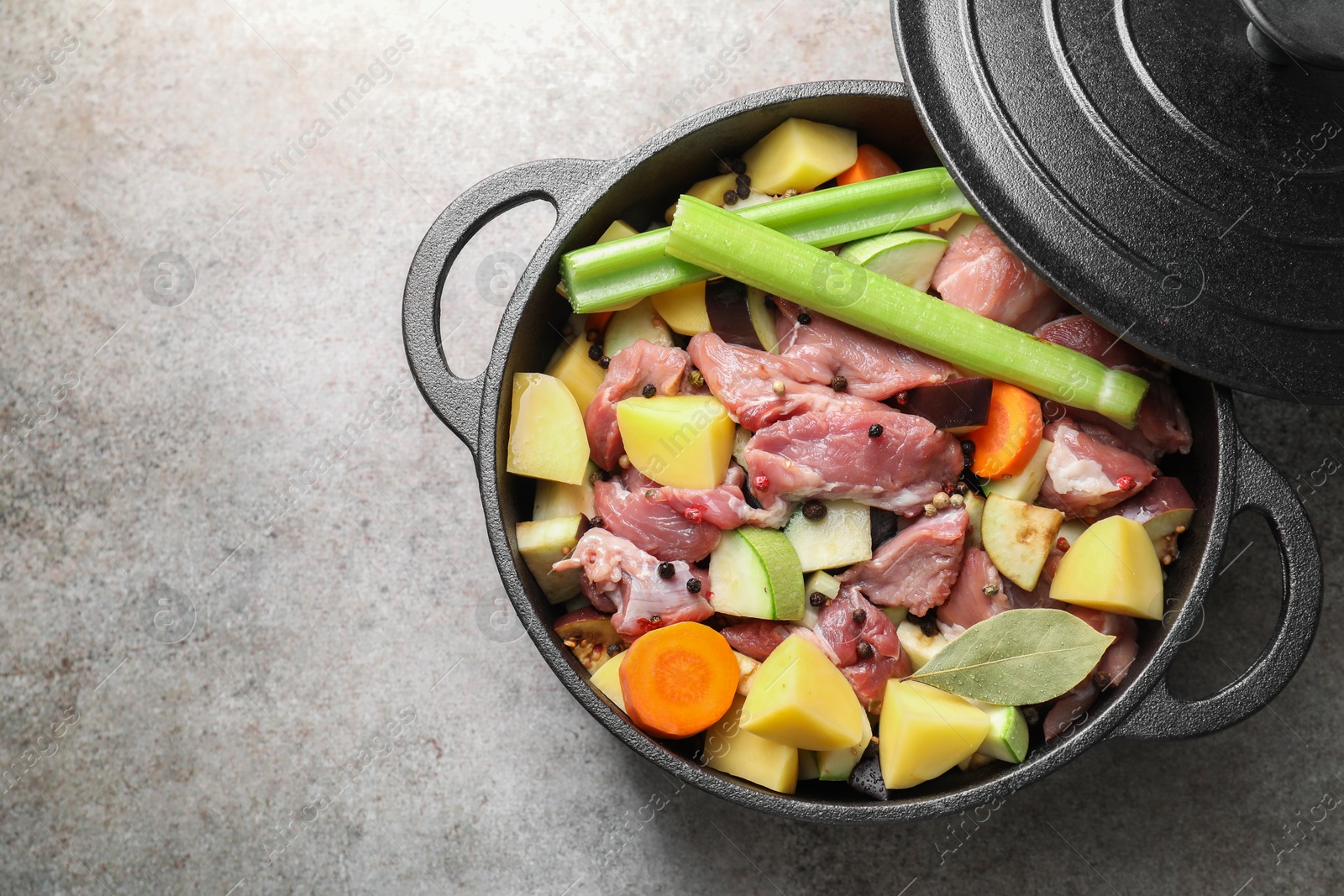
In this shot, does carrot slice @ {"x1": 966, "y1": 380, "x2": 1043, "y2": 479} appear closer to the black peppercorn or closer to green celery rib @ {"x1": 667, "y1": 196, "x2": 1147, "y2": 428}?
green celery rib @ {"x1": 667, "y1": 196, "x2": 1147, "y2": 428}

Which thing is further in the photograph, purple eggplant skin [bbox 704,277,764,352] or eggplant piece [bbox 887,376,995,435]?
purple eggplant skin [bbox 704,277,764,352]

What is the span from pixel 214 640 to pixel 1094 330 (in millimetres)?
3142

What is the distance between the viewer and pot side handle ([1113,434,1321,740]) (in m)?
2.29

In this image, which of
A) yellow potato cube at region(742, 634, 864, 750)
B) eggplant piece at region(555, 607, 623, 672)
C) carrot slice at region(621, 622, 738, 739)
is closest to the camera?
yellow potato cube at region(742, 634, 864, 750)

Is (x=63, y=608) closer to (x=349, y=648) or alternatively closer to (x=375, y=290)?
(x=349, y=648)

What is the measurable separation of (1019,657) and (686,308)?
135 centimetres

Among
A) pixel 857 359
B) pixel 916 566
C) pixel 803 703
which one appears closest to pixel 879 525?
pixel 916 566

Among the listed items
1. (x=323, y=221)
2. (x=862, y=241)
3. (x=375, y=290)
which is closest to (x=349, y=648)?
(x=375, y=290)

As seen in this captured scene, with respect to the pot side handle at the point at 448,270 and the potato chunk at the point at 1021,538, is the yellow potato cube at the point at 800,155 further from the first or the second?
the potato chunk at the point at 1021,538

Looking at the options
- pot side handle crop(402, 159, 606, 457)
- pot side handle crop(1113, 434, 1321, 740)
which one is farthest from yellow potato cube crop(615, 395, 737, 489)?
pot side handle crop(1113, 434, 1321, 740)

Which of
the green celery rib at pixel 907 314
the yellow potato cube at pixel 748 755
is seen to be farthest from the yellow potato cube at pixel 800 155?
the yellow potato cube at pixel 748 755

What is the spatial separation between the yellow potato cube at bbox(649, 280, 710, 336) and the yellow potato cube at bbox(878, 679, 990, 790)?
1.18 metres

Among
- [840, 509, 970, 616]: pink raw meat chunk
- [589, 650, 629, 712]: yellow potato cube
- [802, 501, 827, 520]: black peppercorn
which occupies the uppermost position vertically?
[802, 501, 827, 520]: black peppercorn

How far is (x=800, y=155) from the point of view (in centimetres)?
262
